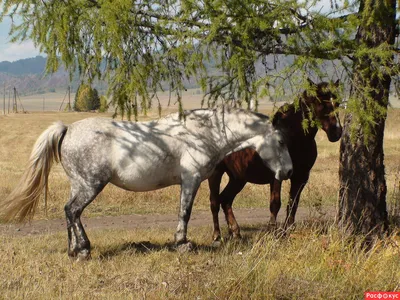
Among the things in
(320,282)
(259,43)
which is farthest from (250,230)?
(320,282)

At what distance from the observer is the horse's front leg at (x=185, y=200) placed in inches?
287

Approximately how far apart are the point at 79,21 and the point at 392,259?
4.86m

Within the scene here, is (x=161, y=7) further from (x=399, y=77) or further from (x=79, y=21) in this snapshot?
(x=399, y=77)

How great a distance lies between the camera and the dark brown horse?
7.70 m

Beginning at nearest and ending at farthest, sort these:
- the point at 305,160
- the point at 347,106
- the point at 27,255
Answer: the point at 347,106, the point at 27,255, the point at 305,160

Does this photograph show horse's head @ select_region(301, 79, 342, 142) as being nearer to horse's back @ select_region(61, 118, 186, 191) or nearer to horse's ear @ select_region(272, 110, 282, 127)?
horse's ear @ select_region(272, 110, 282, 127)

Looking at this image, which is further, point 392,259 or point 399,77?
point 399,77

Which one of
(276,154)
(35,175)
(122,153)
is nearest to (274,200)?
(276,154)

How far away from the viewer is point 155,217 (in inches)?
496

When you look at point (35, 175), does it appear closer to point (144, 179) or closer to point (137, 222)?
point (144, 179)

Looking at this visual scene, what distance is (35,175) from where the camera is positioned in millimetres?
7426

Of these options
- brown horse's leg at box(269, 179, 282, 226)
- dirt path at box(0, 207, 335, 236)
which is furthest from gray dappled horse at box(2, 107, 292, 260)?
dirt path at box(0, 207, 335, 236)

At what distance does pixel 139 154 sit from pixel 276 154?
1983 millimetres

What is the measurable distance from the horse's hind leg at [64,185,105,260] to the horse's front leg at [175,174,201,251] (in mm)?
1122
